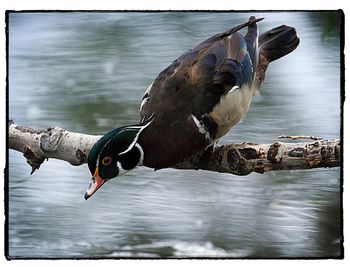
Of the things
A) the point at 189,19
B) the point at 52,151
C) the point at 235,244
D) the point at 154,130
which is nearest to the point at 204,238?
the point at 235,244

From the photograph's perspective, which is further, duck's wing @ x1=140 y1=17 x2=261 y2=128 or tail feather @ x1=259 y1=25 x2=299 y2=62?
tail feather @ x1=259 y1=25 x2=299 y2=62

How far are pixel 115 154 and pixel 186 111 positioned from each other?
177 millimetres

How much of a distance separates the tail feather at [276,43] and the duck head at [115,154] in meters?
0.34

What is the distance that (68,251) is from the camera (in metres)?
1.61

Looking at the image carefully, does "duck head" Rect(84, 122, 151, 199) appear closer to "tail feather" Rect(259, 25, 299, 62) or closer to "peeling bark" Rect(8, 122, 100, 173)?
"peeling bark" Rect(8, 122, 100, 173)

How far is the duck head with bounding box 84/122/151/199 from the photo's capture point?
1.46m

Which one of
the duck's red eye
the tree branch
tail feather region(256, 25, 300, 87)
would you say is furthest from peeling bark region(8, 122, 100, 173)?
tail feather region(256, 25, 300, 87)

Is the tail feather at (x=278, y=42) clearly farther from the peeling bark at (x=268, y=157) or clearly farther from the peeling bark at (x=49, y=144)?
the peeling bark at (x=49, y=144)

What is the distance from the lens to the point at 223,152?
157 cm

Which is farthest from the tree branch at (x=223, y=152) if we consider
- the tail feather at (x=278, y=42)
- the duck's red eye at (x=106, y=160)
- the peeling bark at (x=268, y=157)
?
the tail feather at (x=278, y=42)

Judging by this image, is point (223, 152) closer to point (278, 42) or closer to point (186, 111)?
point (186, 111)

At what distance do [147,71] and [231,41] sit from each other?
0.21 metres

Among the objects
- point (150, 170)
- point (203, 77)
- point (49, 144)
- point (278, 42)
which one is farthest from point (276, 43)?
point (49, 144)

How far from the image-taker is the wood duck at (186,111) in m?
1.46
